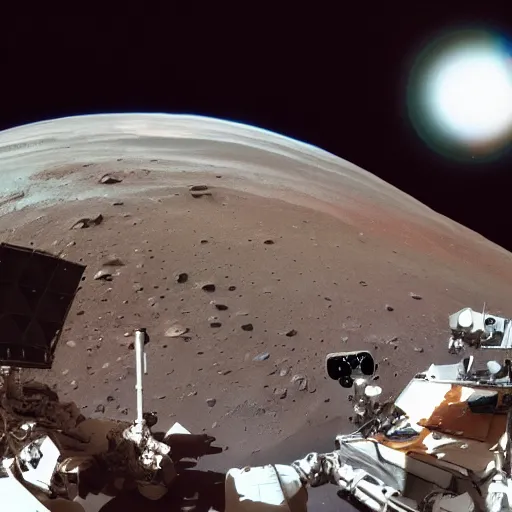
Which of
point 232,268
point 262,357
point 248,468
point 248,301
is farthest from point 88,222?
point 248,468

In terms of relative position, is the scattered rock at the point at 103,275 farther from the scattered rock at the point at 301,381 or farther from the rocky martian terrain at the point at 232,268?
the scattered rock at the point at 301,381

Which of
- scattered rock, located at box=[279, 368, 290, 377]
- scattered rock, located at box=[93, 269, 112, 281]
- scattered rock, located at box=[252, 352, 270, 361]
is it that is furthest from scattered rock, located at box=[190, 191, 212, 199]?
scattered rock, located at box=[279, 368, 290, 377]

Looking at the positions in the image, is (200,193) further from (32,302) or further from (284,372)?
(32,302)

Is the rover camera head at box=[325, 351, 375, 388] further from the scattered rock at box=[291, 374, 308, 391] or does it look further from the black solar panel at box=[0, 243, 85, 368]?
the black solar panel at box=[0, 243, 85, 368]

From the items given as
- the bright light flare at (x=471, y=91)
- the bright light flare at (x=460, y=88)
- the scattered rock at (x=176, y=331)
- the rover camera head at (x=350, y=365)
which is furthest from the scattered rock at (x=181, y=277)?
the bright light flare at (x=471, y=91)

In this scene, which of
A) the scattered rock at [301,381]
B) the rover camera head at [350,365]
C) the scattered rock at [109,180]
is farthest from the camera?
the scattered rock at [109,180]

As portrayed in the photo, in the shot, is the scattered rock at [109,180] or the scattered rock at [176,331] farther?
the scattered rock at [109,180]

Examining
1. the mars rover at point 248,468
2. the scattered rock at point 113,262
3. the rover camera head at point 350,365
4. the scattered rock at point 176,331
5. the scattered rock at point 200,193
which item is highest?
the scattered rock at point 200,193

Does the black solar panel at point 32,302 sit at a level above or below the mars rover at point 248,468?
above
